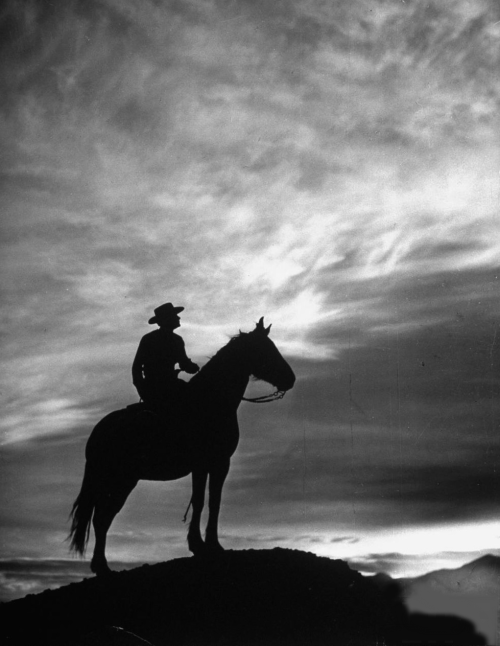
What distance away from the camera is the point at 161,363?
1554 centimetres

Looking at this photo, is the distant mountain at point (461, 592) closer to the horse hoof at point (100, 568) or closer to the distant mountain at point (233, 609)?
the distant mountain at point (233, 609)

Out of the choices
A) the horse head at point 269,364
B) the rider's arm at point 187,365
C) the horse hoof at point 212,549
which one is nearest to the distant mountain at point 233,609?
the horse hoof at point 212,549

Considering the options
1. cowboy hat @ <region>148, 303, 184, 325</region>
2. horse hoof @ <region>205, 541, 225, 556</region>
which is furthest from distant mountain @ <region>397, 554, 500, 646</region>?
cowboy hat @ <region>148, 303, 184, 325</region>

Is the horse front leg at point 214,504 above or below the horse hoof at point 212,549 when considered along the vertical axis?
above

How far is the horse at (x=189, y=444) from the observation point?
1499 centimetres

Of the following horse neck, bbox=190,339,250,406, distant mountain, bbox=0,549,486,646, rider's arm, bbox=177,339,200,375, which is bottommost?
distant mountain, bbox=0,549,486,646

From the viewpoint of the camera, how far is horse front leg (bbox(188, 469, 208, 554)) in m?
15.0

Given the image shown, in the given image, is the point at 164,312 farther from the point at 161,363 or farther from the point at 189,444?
the point at 189,444

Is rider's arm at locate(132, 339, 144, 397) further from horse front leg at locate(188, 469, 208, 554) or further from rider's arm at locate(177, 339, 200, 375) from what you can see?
horse front leg at locate(188, 469, 208, 554)

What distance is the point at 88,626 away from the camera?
46.9ft

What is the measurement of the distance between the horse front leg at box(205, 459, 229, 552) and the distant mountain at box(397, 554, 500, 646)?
2922mm

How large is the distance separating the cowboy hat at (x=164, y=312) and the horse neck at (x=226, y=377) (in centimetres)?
110

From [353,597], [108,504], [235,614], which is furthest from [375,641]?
[108,504]

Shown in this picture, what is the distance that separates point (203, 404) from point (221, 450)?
2.46 ft
